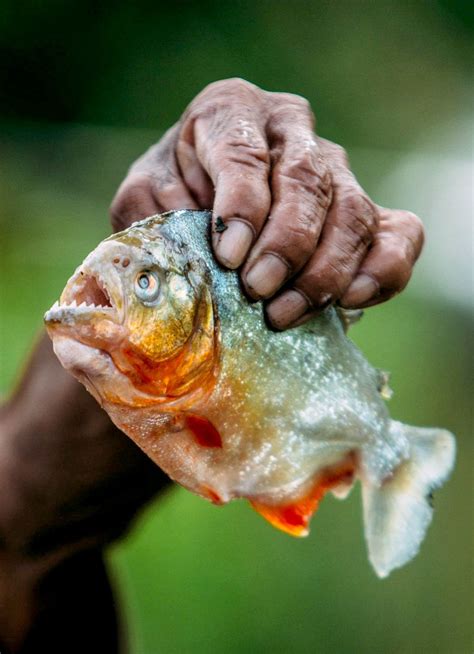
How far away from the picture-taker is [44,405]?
2.16 m

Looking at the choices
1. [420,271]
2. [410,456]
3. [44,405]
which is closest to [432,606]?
[420,271]

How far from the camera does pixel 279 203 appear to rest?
4.35 feet

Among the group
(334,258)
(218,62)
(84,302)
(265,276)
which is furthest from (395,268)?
(218,62)

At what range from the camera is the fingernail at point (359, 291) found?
1.41 meters

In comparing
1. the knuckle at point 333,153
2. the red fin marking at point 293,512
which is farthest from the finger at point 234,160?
the red fin marking at point 293,512

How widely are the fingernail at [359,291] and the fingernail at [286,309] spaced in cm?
9

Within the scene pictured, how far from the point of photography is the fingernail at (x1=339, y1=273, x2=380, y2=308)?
141 cm

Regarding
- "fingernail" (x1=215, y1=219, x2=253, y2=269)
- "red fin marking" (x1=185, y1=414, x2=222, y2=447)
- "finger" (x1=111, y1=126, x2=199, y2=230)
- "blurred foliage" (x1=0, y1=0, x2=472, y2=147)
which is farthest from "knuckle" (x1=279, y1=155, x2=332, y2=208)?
"blurred foliage" (x1=0, y1=0, x2=472, y2=147)

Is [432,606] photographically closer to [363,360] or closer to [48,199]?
[363,360]

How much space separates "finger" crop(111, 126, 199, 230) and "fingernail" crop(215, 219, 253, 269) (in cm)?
27

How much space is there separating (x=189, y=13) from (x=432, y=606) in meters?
9.22

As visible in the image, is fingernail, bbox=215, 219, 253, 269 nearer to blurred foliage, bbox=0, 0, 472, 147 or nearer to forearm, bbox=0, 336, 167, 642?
forearm, bbox=0, 336, 167, 642

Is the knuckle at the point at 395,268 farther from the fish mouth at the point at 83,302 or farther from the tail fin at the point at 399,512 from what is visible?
the fish mouth at the point at 83,302

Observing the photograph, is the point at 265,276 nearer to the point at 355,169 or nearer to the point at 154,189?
the point at 154,189
